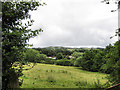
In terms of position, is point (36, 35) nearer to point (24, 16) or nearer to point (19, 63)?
point (24, 16)

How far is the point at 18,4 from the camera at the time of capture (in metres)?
3.60

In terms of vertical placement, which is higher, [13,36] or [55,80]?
[13,36]

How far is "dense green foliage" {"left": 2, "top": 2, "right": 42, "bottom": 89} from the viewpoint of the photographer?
3123mm

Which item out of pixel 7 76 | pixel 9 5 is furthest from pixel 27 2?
pixel 7 76

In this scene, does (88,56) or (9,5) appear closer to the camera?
(9,5)

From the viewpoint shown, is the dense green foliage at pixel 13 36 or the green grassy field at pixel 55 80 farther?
the green grassy field at pixel 55 80

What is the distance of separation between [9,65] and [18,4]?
1.98m

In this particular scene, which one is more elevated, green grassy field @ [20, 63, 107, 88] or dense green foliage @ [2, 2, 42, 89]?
dense green foliage @ [2, 2, 42, 89]

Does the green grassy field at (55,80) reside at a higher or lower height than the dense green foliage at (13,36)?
lower

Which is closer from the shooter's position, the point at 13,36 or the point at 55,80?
the point at 13,36

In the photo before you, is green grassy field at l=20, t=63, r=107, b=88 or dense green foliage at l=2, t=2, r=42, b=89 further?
green grassy field at l=20, t=63, r=107, b=88

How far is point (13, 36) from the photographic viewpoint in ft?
10.7

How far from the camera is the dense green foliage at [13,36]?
3123 millimetres

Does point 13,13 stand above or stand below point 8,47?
above
